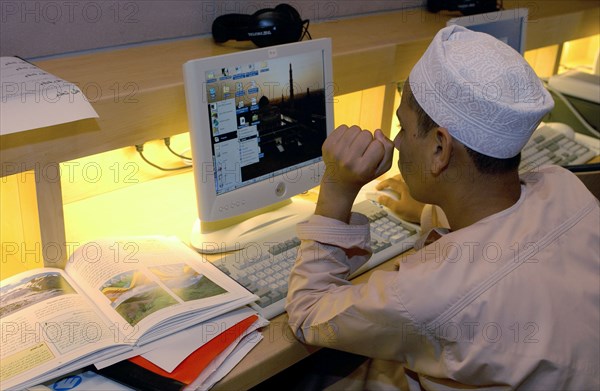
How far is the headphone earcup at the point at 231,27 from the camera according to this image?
1.56 m

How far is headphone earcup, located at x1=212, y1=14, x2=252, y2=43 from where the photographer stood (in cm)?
156

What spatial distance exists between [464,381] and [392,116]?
1.04 metres

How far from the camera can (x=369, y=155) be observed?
118 centimetres

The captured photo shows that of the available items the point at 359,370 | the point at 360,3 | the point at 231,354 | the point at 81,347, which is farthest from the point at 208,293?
the point at 360,3

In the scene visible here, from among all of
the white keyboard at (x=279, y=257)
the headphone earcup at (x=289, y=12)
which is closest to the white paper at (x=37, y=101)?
the white keyboard at (x=279, y=257)

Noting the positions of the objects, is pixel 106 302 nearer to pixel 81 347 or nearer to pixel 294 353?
pixel 81 347

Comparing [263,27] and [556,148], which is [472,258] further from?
[556,148]

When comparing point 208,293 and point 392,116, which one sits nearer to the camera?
point 208,293

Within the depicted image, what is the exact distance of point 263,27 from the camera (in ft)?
4.92

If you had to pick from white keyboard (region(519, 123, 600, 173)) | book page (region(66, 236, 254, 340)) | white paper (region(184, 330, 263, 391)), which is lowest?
white keyboard (region(519, 123, 600, 173))

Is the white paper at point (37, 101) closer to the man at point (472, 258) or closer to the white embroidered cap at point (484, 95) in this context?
the man at point (472, 258)

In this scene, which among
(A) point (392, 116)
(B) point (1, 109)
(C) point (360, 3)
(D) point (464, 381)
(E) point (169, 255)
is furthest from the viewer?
(C) point (360, 3)

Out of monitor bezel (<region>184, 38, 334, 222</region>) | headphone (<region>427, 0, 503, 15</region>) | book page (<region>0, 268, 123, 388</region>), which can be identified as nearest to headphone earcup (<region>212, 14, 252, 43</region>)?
monitor bezel (<region>184, 38, 334, 222</region>)

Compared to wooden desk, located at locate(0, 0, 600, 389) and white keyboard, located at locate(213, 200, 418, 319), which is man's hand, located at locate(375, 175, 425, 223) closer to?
white keyboard, located at locate(213, 200, 418, 319)
